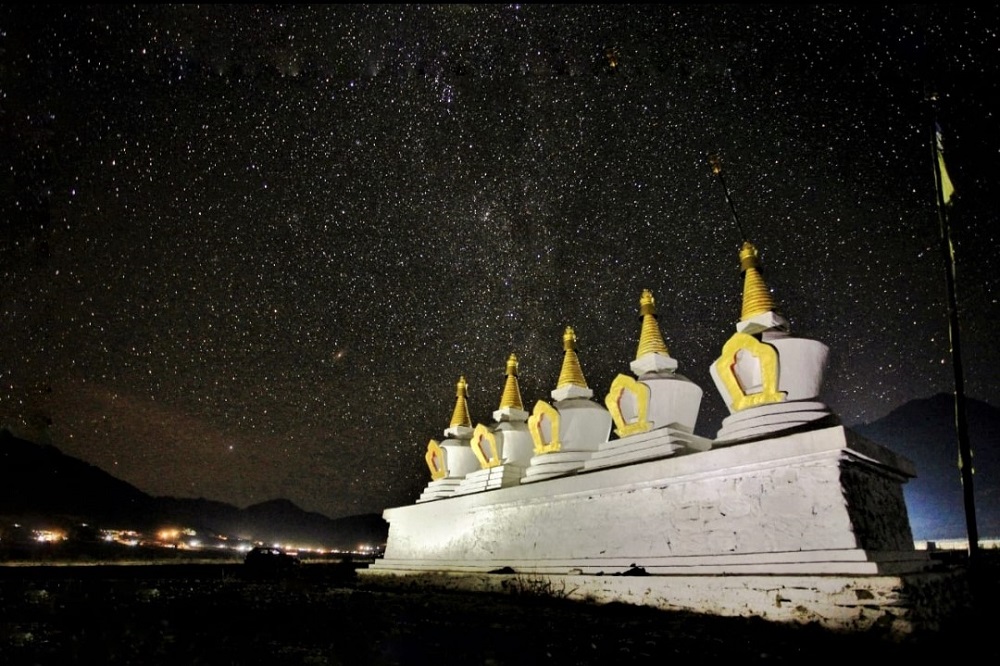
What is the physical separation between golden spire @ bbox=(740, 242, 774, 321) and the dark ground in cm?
572

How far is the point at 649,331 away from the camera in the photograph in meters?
13.2

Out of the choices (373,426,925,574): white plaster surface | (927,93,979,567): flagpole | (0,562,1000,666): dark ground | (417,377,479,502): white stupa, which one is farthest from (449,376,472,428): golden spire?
(927,93,979,567): flagpole

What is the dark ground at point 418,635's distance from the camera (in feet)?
16.7

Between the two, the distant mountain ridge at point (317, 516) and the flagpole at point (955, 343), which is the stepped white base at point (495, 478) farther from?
the distant mountain ridge at point (317, 516)

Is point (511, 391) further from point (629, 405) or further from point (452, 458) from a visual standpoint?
point (629, 405)

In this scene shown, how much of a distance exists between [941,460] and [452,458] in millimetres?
115663

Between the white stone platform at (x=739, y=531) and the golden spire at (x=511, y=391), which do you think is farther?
the golden spire at (x=511, y=391)

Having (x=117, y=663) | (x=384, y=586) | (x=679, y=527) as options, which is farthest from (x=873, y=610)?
(x=384, y=586)

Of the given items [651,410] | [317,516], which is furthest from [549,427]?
[317,516]

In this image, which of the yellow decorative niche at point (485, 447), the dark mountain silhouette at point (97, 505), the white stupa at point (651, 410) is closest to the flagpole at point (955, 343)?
the white stupa at point (651, 410)

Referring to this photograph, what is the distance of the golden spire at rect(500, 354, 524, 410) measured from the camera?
1703 cm

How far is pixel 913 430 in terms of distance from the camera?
11525 centimetres

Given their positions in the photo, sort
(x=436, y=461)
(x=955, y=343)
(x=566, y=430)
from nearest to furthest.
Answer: (x=955, y=343) < (x=566, y=430) < (x=436, y=461)

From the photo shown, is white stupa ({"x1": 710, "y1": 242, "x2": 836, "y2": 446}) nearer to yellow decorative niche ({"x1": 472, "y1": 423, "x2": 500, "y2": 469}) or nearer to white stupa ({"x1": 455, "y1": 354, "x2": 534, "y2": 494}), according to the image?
white stupa ({"x1": 455, "y1": 354, "x2": 534, "y2": 494})
